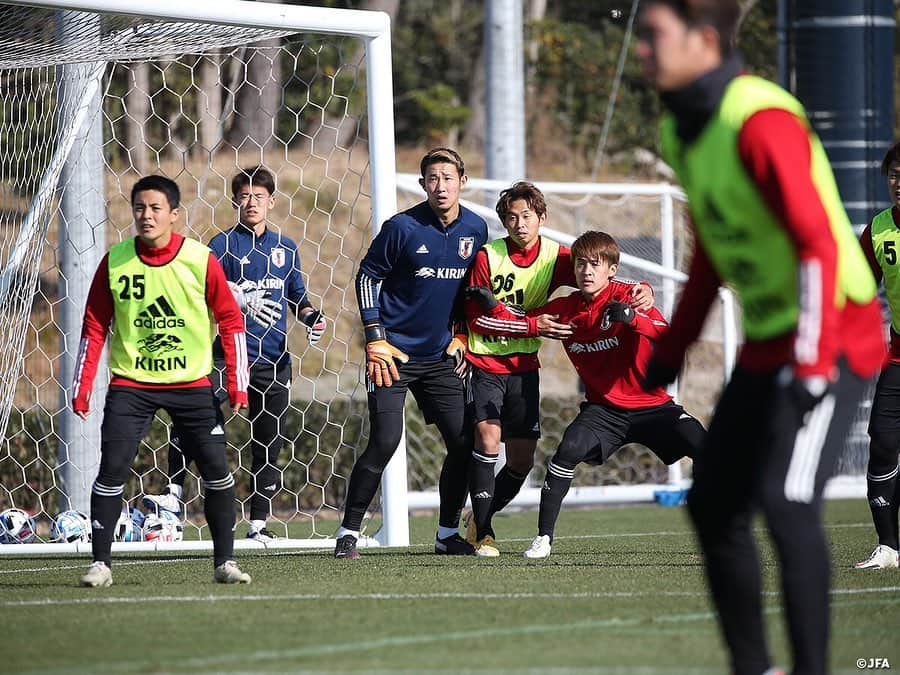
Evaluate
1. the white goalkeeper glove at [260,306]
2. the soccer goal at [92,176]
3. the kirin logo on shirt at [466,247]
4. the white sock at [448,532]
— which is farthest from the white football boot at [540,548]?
the white goalkeeper glove at [260,306]

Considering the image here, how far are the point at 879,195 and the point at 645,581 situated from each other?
7488mm

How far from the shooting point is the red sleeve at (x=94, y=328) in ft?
21.4

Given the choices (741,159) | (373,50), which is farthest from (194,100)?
(741,159)

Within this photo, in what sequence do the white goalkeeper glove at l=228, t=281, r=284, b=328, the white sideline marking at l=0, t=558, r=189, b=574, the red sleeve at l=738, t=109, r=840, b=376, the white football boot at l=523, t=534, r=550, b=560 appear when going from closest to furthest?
the red sleeve at l=738, t=109, r=840, b=376 < the white sideline marking at l=0, t=558, r=189, b=574 < the white football boot at l=523, t=534, r=550, b=560 < the white goalkeeper glove at l=228, t=281, r=284, b=328

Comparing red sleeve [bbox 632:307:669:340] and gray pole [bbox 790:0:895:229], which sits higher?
gray pole [bbox 790:0:895:229]

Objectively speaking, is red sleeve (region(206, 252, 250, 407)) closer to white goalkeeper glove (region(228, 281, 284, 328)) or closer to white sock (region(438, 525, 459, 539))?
white sock (region(438, 525, 459, 539))

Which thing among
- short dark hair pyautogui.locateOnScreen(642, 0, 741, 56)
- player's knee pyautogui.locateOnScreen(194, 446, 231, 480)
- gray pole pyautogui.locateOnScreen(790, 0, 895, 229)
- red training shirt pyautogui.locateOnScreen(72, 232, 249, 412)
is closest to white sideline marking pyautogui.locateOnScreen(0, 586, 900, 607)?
player's knee pyautogui.locateOnScreen(194, 446, 231, 480)

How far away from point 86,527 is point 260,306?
1.70 m

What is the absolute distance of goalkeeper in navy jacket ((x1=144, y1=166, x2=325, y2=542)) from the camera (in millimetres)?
8906

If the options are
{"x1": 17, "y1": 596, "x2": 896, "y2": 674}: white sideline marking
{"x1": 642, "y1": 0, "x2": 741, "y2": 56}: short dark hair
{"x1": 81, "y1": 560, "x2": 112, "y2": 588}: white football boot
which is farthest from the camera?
{"x1": 81, "y1": 560, "x2": 112, "y2": 588}: white football boot

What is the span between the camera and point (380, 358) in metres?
7.72

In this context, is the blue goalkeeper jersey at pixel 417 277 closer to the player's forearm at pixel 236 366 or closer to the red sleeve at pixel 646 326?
the red sleeve at pixel 646 326

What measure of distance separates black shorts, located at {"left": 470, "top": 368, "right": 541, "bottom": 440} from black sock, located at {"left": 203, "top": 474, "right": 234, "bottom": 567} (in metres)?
1.72

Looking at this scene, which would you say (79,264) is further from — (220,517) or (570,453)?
(570,453)
